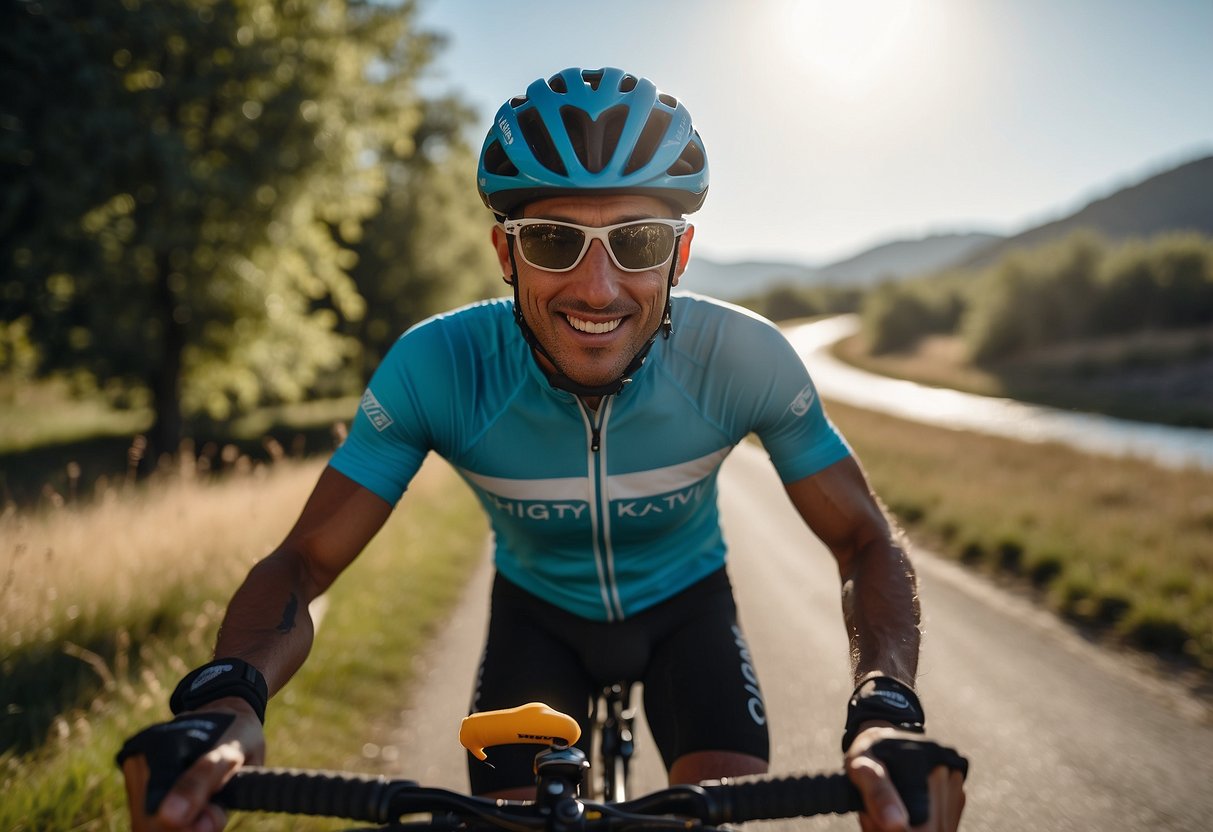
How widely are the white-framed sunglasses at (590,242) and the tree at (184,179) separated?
927 cm

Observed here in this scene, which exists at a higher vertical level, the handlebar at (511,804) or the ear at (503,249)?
the ear at (503,249)

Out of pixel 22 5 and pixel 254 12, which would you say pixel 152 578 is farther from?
pixel 254 12

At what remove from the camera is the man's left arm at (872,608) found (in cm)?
124

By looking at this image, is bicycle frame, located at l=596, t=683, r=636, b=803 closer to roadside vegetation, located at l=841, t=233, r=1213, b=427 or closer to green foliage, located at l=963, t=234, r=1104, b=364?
roadside vegetation, located at l=841, t=233, r=1213, b=427

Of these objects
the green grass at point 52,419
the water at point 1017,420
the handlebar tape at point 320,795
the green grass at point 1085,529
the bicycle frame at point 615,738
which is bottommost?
the water at point 1017,420

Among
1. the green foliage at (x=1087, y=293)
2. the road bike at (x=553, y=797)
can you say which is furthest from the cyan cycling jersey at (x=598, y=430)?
the green foliage at (x=1087, y=293)

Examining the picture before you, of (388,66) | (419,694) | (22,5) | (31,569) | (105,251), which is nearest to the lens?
(31,569)

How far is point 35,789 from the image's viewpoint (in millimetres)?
2545

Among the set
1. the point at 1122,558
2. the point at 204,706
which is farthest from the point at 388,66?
the point at 204,706

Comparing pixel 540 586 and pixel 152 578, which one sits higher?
pixel 540 586

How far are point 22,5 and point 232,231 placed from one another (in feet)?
13.3

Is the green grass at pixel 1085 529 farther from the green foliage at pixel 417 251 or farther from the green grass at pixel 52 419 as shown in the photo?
the green grass at pixel 52 419

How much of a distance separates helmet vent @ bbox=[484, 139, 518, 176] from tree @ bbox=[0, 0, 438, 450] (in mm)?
8865

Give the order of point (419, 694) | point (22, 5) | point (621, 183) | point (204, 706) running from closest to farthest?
point (204, 706) → point (621, 183) → point (419, 694) → point (22, 5)
